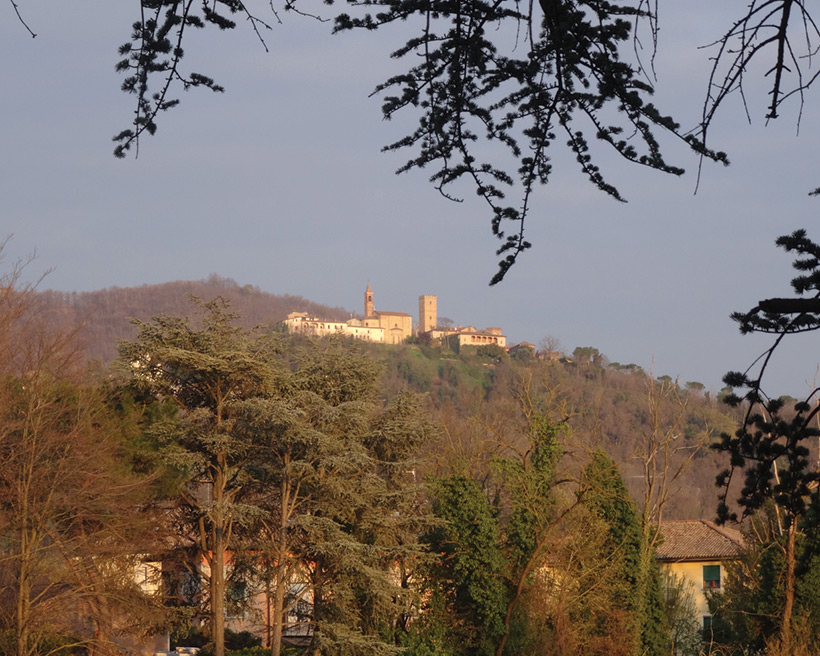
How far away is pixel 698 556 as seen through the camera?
3400cm

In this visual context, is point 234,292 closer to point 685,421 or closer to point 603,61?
point 685,421

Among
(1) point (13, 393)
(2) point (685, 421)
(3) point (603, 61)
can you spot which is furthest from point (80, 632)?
(2) point (685, 421)

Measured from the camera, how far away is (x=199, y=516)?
70.7 ft

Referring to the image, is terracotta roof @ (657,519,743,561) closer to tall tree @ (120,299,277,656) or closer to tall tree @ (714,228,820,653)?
tall tree @ (120,299,277,656)

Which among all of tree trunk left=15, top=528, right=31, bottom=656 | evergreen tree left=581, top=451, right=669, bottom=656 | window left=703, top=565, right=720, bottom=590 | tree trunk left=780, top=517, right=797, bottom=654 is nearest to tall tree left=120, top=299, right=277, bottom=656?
tree trunk left=15, top=528, right=31, bottom=656

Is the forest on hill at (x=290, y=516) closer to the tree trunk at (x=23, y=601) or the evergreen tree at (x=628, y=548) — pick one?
the evergreen tree at (x=628, y=548)

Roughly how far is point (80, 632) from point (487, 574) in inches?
326

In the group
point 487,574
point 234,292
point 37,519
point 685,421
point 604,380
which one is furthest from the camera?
point 234,292

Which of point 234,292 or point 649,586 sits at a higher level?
point 234,292

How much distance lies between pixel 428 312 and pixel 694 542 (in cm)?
12014

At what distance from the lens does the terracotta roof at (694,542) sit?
34000mm

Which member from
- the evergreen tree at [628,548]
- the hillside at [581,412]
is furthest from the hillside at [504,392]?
the evergreen tree at [628,548]

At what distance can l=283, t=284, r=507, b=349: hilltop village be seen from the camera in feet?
375

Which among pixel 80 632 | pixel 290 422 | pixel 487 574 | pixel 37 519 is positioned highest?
pixel 290 422
